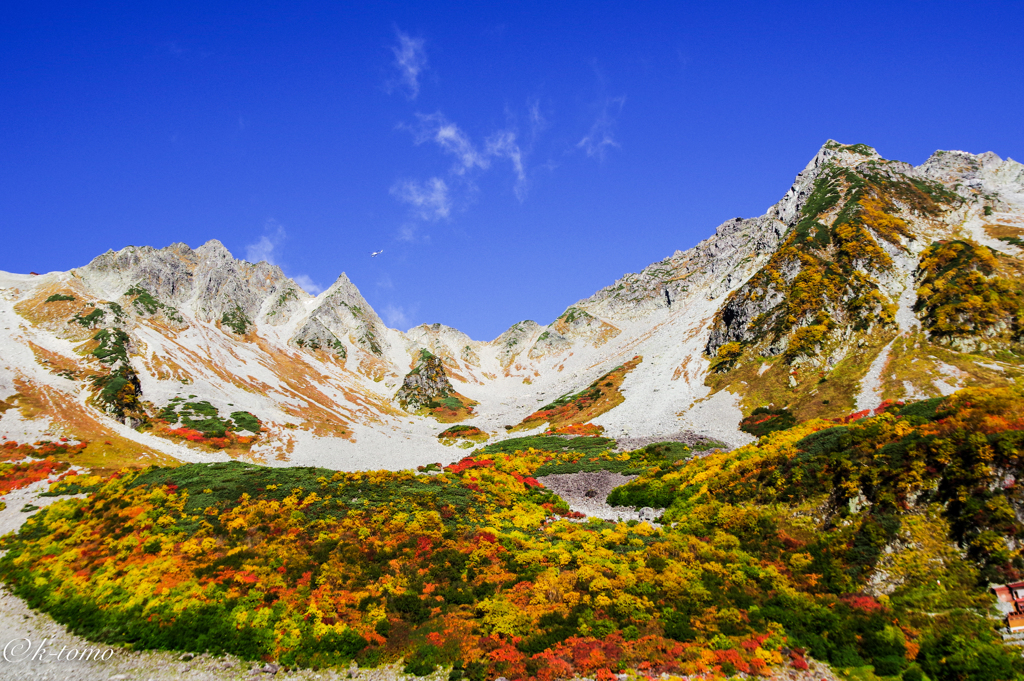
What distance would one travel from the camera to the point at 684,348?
103 m

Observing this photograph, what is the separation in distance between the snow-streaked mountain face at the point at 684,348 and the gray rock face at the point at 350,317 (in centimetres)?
2386

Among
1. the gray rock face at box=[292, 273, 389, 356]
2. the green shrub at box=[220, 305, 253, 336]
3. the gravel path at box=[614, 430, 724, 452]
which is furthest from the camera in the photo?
the gray rock face at box=[292, 273, 389, 356]

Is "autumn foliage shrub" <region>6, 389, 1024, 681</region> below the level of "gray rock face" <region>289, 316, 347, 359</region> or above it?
below

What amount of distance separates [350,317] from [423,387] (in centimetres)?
6269

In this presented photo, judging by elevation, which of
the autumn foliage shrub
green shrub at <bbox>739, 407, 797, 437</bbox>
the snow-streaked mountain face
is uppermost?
the snow-streaked mountain face

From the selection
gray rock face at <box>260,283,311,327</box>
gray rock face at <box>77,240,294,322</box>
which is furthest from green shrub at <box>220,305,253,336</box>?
gray rock face at <box>260,283,311,327</box>

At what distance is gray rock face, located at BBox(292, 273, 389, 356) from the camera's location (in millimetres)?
162375

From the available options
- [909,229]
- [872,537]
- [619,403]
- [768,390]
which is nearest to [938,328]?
[768,390]

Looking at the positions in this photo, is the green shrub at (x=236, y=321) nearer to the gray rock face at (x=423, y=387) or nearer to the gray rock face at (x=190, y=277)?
the gray rock face at (x=190, y=277)

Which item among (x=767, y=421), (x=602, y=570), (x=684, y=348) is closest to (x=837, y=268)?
(x=684, y=348)

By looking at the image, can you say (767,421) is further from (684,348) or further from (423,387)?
(423,387)

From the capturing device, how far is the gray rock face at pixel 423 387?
403 ft

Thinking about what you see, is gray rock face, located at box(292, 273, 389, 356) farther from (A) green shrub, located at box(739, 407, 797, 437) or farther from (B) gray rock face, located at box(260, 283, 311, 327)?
(A) green shrub, located at box(739, 407, 797, 437)

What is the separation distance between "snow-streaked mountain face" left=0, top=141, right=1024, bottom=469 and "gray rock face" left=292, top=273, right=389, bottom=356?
2386 centimetres
